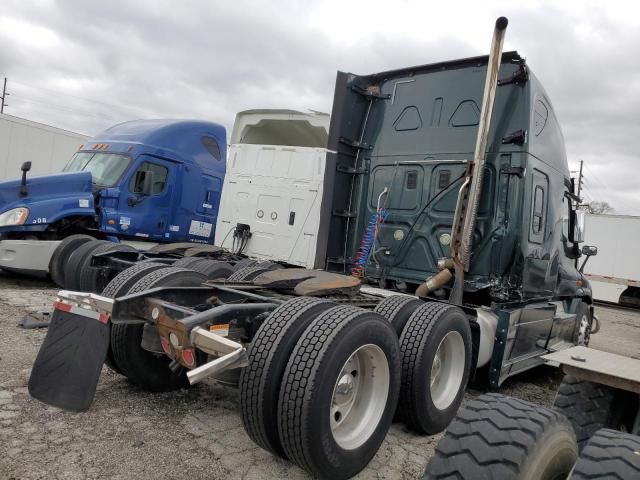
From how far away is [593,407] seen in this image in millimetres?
2688

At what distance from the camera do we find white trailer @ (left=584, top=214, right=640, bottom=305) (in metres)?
18.3

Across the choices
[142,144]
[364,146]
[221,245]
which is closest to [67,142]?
[142,144]

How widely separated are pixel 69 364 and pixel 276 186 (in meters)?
3.75

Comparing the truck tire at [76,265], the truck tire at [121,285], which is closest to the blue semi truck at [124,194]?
the truck tire at [76,265]

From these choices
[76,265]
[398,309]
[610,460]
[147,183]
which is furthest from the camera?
[147,183]

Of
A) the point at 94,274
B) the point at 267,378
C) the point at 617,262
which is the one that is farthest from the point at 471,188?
the point at 617,262

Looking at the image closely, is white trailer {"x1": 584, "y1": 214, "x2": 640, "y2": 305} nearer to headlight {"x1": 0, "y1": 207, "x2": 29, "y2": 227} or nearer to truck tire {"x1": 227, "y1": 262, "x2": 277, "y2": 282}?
truck tire {"x1": 227, "y1": 262, "x2": 277, "y2": 282}

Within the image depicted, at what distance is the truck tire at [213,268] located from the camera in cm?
516

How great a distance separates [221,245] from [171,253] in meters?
0.75

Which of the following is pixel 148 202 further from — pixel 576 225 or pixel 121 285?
pixel 576 225

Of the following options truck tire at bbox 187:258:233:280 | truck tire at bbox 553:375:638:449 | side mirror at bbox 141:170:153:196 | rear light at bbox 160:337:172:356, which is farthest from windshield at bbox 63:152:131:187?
truck tire at bbox 553:375:638:449

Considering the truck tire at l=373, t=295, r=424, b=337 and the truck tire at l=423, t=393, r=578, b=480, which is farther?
the truck tire at l=373, t=295, r=424, b=337

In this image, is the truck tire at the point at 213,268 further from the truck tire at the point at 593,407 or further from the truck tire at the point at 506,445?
the truck tire at the point at 506,445

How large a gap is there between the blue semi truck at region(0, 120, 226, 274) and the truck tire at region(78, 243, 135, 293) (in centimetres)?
150
